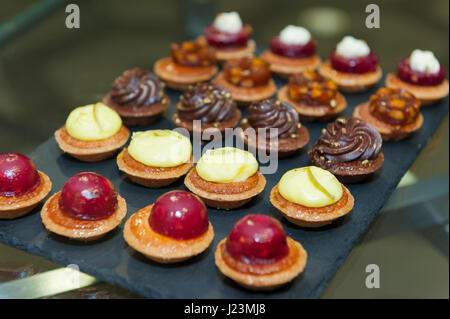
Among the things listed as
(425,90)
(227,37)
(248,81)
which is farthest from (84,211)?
(425,90)

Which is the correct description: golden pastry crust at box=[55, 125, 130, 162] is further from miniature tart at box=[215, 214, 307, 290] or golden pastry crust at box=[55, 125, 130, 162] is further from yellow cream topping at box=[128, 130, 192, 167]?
miniature tart at box=[215, 214, 307, 290]

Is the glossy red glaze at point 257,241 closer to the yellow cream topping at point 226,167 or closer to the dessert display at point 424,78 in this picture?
the yellow cream topping at point 226,167

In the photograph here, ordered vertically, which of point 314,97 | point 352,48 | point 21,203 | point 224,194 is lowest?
point 21,203

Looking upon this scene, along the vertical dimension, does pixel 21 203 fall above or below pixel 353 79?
below

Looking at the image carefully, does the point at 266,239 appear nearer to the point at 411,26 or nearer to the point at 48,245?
the point at 48,245

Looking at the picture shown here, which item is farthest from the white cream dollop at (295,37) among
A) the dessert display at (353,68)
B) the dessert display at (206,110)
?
the dessert display at (206,110)

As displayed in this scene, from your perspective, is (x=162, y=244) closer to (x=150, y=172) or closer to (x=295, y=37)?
(x=150, y=172)

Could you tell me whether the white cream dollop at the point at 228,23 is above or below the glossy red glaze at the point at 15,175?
above

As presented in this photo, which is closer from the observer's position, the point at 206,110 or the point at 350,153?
the point at 350,153
